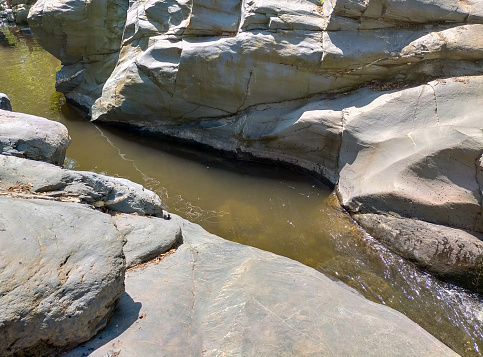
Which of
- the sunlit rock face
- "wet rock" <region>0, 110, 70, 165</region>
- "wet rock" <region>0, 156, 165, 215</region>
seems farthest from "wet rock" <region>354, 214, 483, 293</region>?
"wet rock" <region>0, 110, 70, 165</region>

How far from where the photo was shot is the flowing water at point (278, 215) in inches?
223

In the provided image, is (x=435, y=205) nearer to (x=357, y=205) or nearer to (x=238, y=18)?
(x=357, y=205)

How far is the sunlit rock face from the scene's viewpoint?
6852 millimetres

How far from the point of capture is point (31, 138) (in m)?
5.44

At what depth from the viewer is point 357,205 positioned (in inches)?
292

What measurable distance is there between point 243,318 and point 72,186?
274 centimetres

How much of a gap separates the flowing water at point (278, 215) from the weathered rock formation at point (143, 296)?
1500 millimetres

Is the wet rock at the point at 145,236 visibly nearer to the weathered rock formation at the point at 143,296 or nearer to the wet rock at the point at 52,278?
Answer: the weathered rock formation at the point at 143,296

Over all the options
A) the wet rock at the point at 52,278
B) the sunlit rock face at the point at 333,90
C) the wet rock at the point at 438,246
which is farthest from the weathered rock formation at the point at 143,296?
the sunlit rock face at the point at 333,90

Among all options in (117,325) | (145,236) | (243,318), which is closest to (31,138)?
(145,236)

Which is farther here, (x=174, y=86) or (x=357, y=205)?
(x=174, y=86)

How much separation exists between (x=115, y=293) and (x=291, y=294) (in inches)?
71.9

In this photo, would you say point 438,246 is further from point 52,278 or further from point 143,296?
point 52,278

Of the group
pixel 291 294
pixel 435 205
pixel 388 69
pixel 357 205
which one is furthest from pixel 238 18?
pixel 291 294
